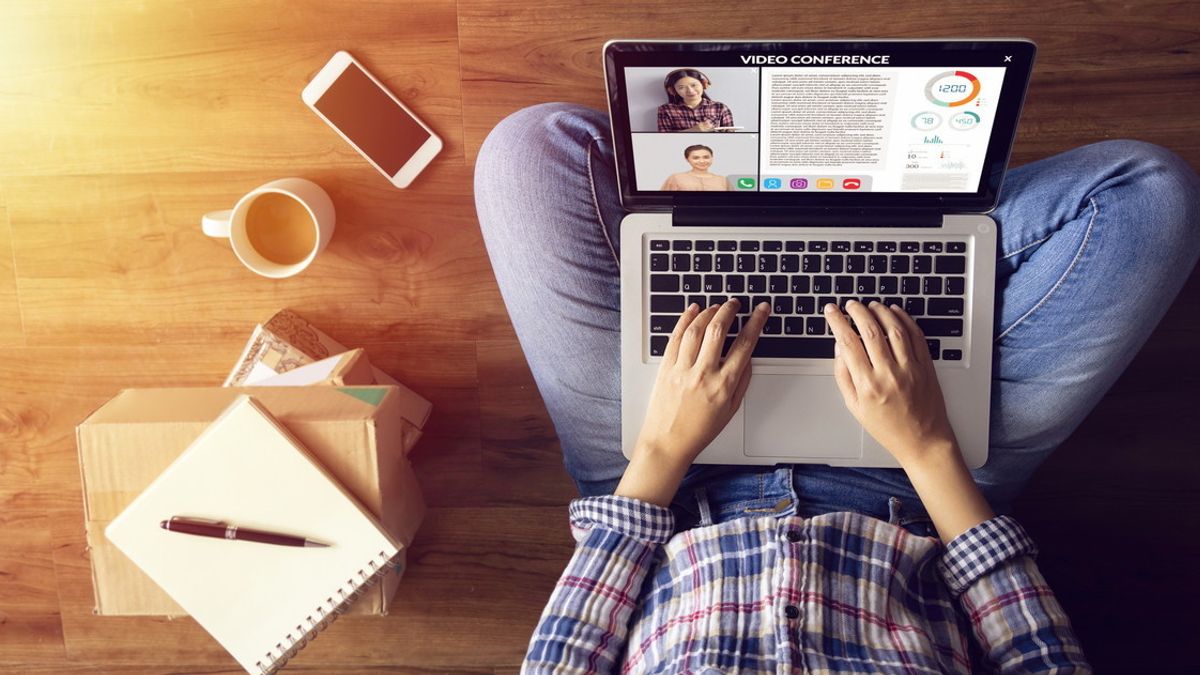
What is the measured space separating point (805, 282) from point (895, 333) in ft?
0.36

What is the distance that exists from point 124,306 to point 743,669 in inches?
39.4

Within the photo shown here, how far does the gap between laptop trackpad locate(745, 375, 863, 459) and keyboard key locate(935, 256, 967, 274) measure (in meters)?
0.17

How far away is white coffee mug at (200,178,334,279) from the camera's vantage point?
1103 millimetres

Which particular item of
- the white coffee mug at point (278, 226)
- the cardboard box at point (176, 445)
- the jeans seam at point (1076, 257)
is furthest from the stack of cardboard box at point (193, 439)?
the jeans seam at point (1076, 257)

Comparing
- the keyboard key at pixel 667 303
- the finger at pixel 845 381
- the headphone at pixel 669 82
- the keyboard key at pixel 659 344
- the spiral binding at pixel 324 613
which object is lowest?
the spiral binding at pixel 324 613

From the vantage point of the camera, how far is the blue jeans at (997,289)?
870mm

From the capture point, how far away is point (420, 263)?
1211 mm

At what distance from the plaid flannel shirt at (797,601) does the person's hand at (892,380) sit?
100 mm

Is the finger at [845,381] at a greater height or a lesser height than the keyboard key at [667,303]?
lesser

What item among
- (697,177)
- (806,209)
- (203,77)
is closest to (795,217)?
(806,209)

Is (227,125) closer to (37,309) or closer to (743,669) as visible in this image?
(37,309)

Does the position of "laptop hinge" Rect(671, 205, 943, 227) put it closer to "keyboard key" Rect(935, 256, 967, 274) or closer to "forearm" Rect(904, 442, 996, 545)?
"keyboard key" Rect(935, 256, 967, 274)

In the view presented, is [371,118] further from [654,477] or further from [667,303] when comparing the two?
[654,477]

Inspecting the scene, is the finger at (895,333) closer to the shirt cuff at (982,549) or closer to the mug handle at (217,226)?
the shirt cuff at (982,549)
